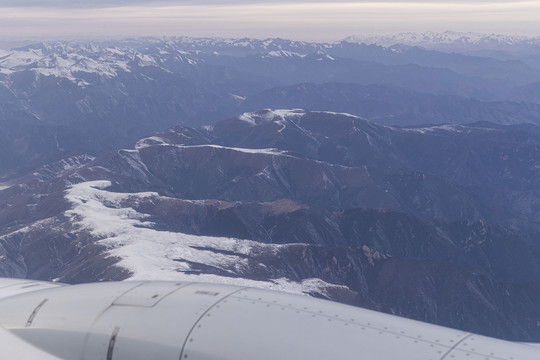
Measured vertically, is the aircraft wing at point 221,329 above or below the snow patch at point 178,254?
above

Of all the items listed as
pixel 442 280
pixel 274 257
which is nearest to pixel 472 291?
pixel 442 280

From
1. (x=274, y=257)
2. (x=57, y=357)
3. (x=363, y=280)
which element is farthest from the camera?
(x=363, y=280)

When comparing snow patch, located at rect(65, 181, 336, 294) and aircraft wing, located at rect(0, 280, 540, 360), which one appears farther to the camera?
snow patch, located at rect(65, 181, 336, 294)

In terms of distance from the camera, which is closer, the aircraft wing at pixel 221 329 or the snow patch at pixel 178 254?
the aircraft wing at pixel 221 329

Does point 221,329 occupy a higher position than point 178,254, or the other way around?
point 221,329

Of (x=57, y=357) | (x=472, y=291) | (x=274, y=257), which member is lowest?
(x=472, y=291)

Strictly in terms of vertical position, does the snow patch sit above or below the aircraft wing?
below

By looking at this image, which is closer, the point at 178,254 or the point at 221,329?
the point at 221,329

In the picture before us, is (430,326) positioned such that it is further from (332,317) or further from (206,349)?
(206,349)
